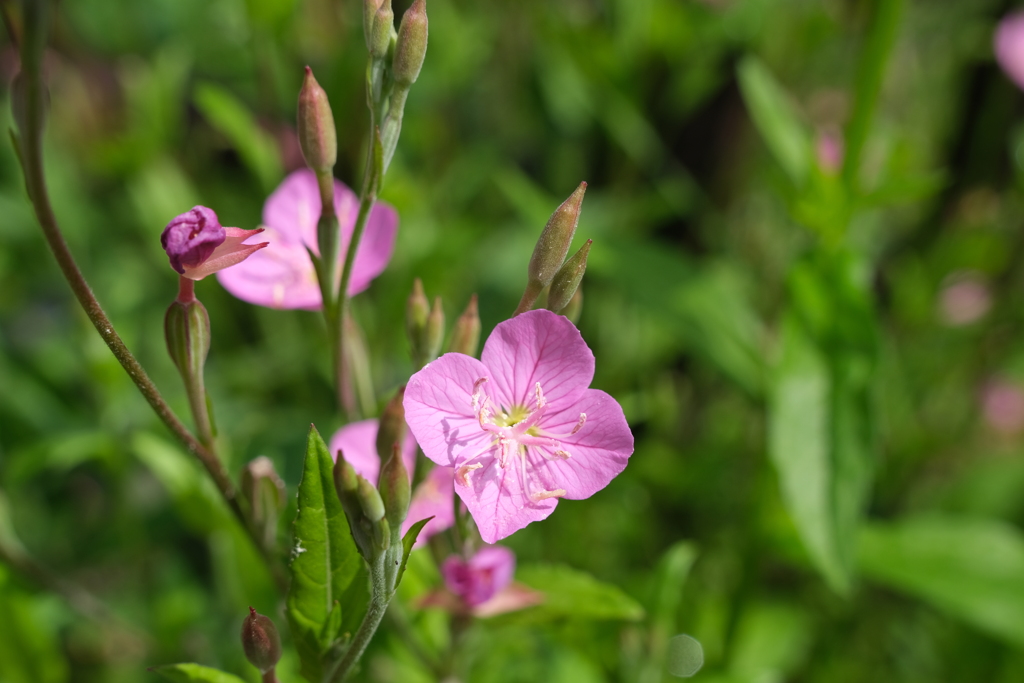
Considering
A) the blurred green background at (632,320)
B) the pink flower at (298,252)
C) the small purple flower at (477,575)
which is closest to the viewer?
the small purple flower at (477,575)

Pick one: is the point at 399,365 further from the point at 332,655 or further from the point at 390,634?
the point at 332,655

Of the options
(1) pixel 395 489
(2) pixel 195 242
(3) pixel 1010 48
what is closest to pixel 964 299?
(3) pixel 1010 48

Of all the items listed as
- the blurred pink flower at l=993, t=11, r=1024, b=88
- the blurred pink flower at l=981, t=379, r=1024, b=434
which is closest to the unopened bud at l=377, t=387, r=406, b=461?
the blurred pink flower at l=981, t=379, r=1024, b=434

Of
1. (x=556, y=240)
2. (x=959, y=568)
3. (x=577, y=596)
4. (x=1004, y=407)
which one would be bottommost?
(x=1004, y=407)

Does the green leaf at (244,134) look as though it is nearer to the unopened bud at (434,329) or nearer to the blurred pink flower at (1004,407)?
the unopened bud at (434,329)

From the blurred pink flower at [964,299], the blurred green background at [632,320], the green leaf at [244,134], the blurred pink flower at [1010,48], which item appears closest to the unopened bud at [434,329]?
the blurred green background at [632,320]

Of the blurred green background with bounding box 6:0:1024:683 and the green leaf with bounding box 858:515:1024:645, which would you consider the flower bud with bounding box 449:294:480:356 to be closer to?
the blurred green background with bounding box 6:0:1024:683

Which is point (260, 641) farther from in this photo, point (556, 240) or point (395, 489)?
point (556, 240)
